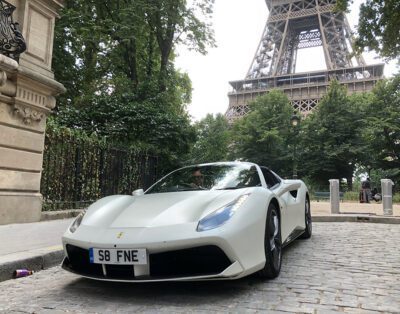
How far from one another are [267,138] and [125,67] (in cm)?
1641

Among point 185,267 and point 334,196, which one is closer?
point 185,267

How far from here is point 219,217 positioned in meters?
3.02

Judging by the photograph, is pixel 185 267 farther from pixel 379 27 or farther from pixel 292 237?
pixel 379 27

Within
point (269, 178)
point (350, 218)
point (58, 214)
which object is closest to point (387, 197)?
point (350, 218)

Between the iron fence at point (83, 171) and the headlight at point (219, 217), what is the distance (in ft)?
21.4

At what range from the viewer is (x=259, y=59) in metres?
58.9

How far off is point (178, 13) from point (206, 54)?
254cm

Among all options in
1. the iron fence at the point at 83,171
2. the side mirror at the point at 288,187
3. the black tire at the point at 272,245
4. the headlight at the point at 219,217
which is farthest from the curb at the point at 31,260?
the iron fence at the point at 83,171

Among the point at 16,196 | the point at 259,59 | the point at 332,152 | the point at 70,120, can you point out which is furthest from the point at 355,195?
the point at 259,59

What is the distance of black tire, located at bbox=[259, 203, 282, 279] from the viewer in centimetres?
339

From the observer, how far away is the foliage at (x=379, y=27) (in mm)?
11438

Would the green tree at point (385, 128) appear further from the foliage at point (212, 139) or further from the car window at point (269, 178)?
the car window at point (269, 178)

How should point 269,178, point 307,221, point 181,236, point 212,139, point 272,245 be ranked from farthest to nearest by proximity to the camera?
1. point 212,139
2. point 307,221
3. point 269,178
4. point 272,245
5. point 181,236

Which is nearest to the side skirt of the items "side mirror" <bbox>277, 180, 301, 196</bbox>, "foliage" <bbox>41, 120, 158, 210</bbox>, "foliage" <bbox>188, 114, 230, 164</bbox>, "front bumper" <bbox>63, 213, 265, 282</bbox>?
"side mirror" <bbox>277, 180, 301, 196</bbox>
